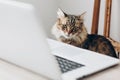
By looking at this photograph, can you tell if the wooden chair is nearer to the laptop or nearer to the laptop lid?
the laptop

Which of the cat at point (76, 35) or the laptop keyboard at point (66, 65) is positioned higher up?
the laptop keyboard at point (66, 65)

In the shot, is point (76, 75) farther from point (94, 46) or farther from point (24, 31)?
point (94, 46)

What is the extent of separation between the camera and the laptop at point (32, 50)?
75 centimetres

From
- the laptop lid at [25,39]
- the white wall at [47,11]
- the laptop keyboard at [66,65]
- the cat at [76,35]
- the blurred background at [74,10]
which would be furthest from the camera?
the white wall at [47,11]

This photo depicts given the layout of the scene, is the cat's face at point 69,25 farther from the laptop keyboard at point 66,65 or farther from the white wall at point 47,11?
the laptop keyboard at point 66,65

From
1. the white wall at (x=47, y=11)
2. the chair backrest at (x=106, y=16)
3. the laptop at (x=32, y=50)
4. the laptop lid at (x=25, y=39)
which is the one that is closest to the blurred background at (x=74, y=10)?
the white wall at (x=47, y=11)

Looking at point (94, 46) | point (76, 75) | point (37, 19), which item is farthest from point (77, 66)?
point (94, 46)

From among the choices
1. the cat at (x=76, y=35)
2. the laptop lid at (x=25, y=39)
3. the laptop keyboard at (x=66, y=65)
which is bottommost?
the cat at (x=76, y=35)

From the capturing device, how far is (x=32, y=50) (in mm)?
820

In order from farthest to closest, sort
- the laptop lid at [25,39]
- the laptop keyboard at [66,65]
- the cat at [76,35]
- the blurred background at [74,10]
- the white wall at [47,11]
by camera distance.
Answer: the white wall at [47,11]
the blurred background at [74,10]
the cat at [76,35]
the laptop keyboard at [66,65]
the laptop lid at [25,39]

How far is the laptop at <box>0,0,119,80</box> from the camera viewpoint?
2.45 feet

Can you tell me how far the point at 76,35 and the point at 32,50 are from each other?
119cm

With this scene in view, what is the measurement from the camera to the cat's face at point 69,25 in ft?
6.34

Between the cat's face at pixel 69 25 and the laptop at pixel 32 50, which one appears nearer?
the laptop at pixel 32 50
